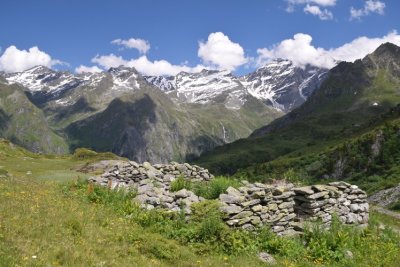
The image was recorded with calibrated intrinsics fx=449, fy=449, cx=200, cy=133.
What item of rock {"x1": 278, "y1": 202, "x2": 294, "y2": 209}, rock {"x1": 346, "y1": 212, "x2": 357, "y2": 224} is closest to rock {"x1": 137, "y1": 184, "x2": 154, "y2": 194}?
rock {"x1": 278, "y1": 202, "x2": 294, "y2": 209}

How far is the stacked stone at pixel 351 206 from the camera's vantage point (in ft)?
80.3

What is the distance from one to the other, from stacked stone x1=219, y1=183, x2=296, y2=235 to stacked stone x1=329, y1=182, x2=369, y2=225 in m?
3.19

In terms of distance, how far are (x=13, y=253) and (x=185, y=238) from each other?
7.67 metres

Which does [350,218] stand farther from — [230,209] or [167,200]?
[167,200]

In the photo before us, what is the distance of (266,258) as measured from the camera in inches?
713

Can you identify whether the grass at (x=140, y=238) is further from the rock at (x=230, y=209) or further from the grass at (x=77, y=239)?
the rock at (x=230, y=209)

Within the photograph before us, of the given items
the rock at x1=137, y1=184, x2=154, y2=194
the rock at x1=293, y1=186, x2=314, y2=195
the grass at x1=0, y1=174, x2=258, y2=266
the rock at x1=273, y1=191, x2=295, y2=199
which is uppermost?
the rock at x1=293, y1=186, x2=314, y2=195

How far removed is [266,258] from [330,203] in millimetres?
7287

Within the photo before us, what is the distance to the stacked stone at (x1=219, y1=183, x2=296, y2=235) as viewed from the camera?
21344 mm

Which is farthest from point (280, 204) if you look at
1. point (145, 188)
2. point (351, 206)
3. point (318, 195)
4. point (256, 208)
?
point (145, 188)

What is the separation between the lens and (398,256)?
64.6ft

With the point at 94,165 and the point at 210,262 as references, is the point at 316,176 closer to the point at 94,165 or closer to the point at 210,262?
the point at 94,165

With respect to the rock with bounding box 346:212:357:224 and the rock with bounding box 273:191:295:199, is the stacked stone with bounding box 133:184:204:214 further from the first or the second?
the rock with bounding box 346:212:357:224

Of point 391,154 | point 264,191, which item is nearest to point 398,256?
point 264,191
